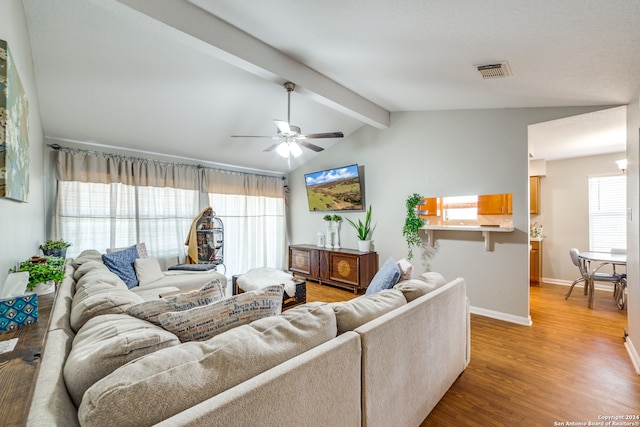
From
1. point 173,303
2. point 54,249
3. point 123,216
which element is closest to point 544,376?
point 173,303

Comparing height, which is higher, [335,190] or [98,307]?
[335,190]

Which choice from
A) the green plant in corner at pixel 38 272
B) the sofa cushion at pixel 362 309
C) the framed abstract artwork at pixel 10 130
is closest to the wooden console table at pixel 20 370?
the green plant in corner at pixel 38 272

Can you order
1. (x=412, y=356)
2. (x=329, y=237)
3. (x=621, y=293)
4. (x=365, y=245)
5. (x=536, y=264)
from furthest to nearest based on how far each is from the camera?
(x=329, y=237) < (x=536, y=264) < (x=365, y=245) < (x=621, y=293) < (x=412, y=356)

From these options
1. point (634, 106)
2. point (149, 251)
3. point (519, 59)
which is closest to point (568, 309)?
point (634, 106)

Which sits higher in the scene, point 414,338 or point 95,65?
point 95,65

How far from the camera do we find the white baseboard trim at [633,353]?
2.29 m

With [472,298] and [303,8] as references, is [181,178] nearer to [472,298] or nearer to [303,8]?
[303,8]

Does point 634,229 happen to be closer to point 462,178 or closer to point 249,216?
point 462,178

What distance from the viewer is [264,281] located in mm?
3271

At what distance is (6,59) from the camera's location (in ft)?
4.25

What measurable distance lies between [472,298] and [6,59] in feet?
14.9

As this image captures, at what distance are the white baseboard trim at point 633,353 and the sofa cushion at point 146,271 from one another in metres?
4.76

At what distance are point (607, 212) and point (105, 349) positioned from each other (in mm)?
6437

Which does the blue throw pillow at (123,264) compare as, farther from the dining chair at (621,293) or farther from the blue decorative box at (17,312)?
the dining chair at (621,293)
